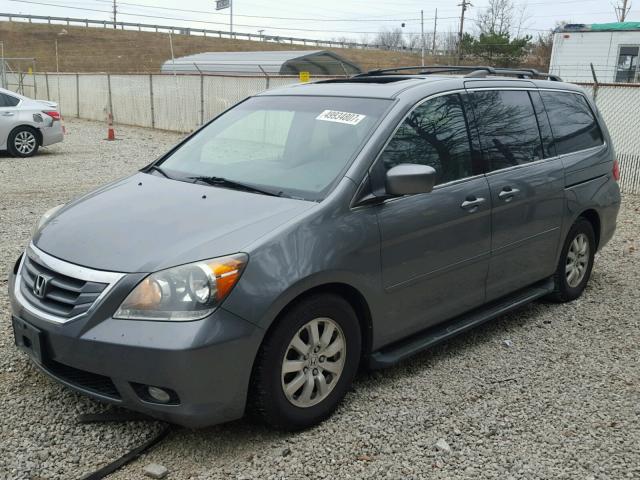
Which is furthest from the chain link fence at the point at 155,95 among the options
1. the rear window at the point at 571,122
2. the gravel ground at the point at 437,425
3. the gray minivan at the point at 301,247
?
the gravel ground at the point at 437,425

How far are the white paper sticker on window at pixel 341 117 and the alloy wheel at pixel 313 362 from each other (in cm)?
123

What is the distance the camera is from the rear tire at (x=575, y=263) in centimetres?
524

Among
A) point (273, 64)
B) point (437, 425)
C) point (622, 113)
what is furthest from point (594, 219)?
point (273, 64)

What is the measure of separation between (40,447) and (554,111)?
4186 millimetres

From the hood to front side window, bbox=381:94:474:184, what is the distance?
0.73 meters

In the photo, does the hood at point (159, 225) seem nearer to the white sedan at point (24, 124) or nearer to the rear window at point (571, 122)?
the rear window at point (571, 122)

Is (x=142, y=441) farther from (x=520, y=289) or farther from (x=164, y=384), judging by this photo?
(x=520, y=289)

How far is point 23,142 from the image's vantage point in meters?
14.0

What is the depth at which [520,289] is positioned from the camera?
4906 millimetres

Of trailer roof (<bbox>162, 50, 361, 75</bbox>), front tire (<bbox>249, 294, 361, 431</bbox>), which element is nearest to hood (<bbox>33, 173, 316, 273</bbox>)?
front tire (<bbox>249, 294, 361, 431</bbox>)

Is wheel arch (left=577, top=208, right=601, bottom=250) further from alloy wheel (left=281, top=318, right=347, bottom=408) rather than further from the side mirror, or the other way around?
alloy wheel (left=281, top=318, right=347, bottom=408)

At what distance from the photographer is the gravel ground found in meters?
3.06

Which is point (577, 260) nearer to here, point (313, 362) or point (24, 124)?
point (313, 362)

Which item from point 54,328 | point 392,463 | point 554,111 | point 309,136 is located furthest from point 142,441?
point 554,111
